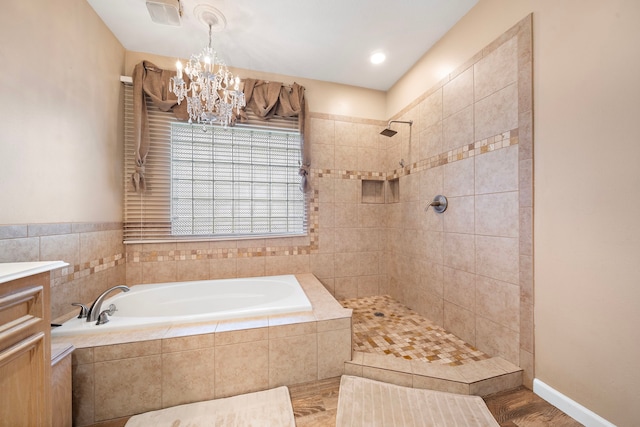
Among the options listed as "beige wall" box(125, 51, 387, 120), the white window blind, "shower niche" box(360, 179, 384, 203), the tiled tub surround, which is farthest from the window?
the tiled tub surround

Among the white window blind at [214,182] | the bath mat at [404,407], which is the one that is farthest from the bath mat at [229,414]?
the white window blind at [214,182]

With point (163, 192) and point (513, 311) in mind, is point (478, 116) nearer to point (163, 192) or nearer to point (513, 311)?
point (513, 311)

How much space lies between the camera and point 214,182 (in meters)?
2.38

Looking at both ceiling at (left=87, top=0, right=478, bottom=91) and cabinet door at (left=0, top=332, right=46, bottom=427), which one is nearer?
cabinet door at (left=0, top=332, right=46, bottom=427)

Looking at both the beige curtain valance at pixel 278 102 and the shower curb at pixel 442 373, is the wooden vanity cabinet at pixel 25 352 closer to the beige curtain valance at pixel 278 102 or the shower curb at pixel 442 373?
the shower curb at pixel 442 373

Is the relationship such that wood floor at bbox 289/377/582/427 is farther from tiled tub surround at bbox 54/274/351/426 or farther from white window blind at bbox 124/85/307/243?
white window blind at bbox 124/85/307/243

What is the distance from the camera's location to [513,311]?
1.50 m

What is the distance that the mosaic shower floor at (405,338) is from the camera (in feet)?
5.46

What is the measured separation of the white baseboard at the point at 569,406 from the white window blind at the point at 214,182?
6.80ft

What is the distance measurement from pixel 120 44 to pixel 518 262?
11.7ft

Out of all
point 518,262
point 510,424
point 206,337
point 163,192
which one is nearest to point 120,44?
point 163,192

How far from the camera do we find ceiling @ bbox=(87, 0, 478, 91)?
5.62 feet

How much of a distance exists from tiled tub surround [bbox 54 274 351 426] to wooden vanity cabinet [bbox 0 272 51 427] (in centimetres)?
41

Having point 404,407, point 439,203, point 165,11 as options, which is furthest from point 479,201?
point 165,11
